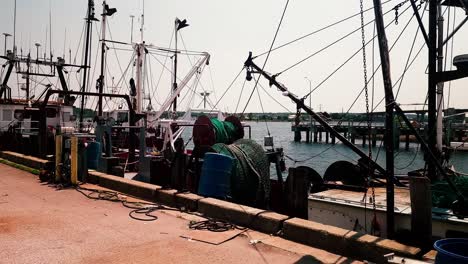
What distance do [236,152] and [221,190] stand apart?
1.78 metres

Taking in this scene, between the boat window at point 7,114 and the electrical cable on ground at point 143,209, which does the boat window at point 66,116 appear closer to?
the boat window at point 7,114

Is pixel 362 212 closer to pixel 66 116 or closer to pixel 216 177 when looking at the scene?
pixel 216 177

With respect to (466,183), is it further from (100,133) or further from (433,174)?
(100,133)

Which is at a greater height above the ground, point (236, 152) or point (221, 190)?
point (236, 152)

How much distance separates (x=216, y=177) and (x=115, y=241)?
360 centimetres

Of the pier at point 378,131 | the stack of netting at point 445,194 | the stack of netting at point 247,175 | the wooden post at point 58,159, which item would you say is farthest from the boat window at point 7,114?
the stack of netting at point 445,194

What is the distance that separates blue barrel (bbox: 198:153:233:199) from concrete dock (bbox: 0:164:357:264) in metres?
1.52

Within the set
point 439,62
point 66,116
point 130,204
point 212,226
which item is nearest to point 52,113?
point 66,116

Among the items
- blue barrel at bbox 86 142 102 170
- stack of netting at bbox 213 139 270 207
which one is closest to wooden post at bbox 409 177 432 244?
stack of netting at bbox 213 139 270 207

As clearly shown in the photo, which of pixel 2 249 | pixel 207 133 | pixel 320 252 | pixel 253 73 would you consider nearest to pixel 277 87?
pixel 253 73

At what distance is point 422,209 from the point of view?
5660 mm

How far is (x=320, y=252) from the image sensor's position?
19.2 feet

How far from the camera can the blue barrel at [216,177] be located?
368 inches

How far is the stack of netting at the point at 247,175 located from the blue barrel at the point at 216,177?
38.4 inches
